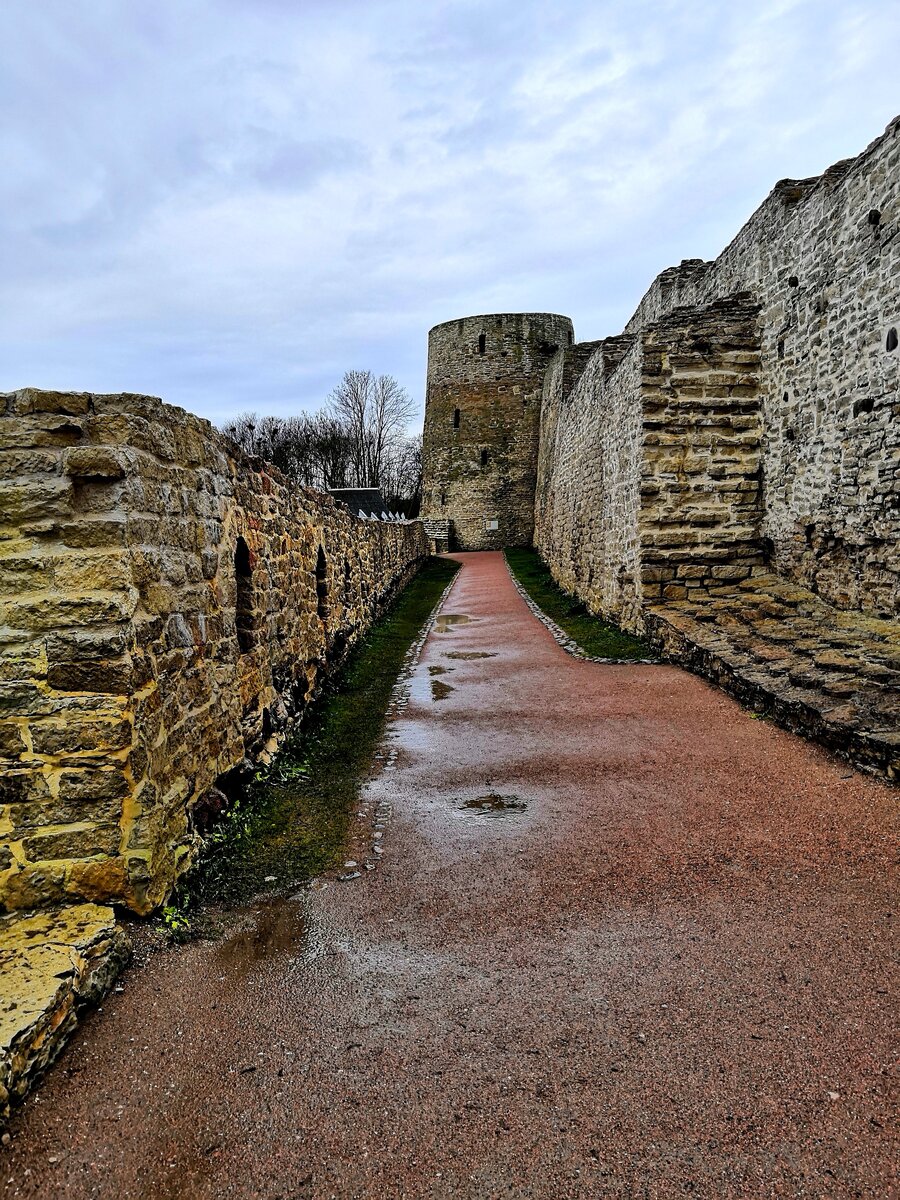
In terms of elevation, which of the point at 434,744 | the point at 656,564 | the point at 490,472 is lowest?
the point at 434,744

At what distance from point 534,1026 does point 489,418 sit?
31.4 m

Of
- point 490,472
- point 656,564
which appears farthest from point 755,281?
point 490,472

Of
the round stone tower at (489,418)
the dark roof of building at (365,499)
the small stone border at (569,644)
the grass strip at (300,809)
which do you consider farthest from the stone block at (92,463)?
the round stone tower at (489,418)

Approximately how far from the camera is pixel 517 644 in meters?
10.8

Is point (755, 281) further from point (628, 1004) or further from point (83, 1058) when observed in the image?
point (83, 1058)

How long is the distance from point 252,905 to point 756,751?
371 centimetres

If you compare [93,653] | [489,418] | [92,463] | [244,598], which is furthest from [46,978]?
[489,418]

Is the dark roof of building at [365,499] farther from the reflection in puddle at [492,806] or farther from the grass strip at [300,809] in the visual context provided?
the reflection in puddle at [492,806]

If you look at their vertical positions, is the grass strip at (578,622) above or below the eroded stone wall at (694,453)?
below

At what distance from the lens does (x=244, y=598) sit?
5266 millimetres

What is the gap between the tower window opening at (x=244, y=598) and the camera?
522 centimetres

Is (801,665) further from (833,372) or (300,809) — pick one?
(300,809)

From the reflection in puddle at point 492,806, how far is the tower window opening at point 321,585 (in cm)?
394

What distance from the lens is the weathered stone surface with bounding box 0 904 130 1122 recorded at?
2.29 m
